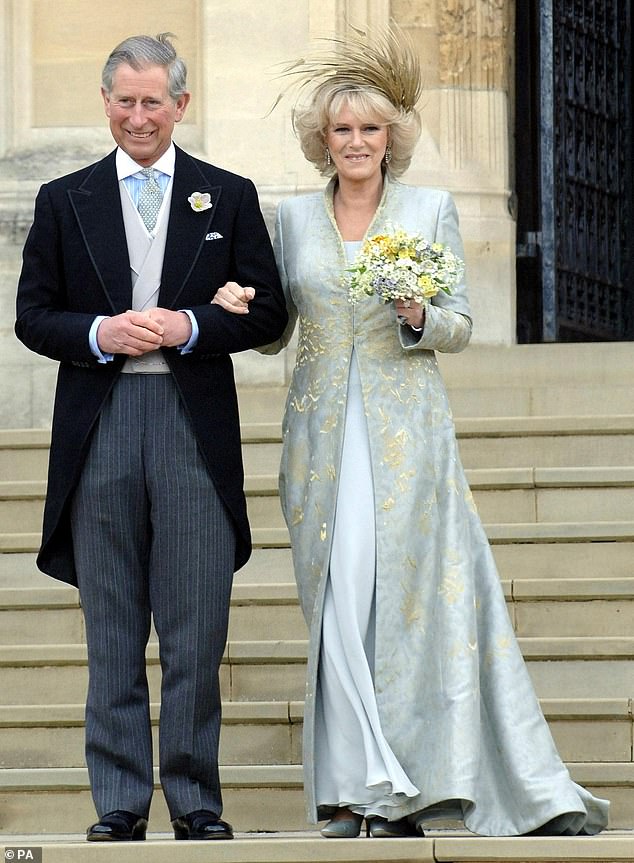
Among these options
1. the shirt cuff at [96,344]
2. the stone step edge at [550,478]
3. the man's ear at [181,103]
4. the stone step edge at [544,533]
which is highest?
the man's ear at [181,103]

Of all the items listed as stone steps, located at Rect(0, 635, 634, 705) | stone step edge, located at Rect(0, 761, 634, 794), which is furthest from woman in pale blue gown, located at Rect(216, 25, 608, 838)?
stone steps, located at Rect(0, 635, 634, 705)

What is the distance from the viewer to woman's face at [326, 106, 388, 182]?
5160 millimetres

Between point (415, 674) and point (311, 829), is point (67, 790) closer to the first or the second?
point (311, 829)

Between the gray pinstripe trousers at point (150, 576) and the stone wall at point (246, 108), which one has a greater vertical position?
the stone wall at point (246, 108)

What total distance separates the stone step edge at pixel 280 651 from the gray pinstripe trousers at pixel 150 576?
1352 millimetres

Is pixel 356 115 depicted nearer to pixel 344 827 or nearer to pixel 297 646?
pixel 344 827

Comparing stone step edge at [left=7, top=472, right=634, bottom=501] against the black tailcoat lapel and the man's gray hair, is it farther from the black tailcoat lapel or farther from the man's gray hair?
the man's gray hair

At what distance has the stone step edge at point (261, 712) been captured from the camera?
5938 millimetres

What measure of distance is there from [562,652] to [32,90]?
4.79 m

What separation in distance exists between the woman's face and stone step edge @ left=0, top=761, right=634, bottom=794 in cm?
178

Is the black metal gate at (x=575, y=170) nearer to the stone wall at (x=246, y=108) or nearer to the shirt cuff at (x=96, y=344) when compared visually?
the stone wall at (x=246, y=108)

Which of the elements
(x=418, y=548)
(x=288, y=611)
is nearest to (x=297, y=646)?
(x=288, y=611)

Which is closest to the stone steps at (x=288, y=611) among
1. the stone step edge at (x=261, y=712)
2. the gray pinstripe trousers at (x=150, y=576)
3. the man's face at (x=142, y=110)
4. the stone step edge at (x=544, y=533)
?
Result: the stone step edge at (x=544, y=533)

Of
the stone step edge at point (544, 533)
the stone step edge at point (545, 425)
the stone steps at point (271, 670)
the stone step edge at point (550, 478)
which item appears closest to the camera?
the stone steps at point (271, 670)
